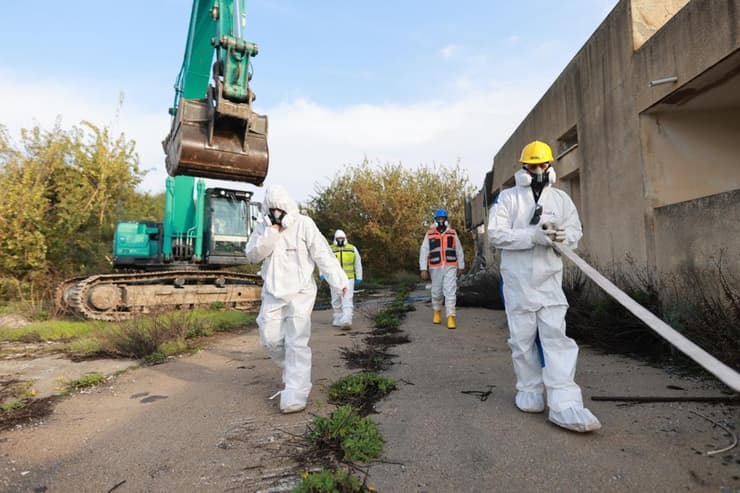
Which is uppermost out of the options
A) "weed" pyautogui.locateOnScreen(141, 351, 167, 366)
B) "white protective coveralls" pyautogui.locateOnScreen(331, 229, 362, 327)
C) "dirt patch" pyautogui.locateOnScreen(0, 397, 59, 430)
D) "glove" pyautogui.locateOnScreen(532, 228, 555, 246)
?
"glove" pyautogui.locateOnScreen(532, 228, 555, 246)

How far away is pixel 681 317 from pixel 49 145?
1706cm

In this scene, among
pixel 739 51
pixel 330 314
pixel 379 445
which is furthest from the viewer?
pixel 330 314

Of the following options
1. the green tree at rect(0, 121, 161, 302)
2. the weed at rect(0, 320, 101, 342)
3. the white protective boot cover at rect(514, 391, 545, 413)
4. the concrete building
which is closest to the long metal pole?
the white protective boot cover at rect(514, 391, 545, 413)

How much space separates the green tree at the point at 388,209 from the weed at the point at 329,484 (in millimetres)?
21468

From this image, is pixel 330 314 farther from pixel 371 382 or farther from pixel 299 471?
pixel 299 471

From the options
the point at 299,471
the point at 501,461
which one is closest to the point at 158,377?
the point at 299,471

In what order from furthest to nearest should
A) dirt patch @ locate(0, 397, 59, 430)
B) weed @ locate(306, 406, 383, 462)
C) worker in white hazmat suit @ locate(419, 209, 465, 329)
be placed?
worker in white hazmat suit @ locate(419, 209, 465, 329), dirt patch @ locate(0, 397, 59, 430), weed @ locate(306, 406, 383, 462)

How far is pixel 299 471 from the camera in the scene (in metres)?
2.64

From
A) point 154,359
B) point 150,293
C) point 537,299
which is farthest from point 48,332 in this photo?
point 537,299

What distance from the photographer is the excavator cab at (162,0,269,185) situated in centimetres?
696

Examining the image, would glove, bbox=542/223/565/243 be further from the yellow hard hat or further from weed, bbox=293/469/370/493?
weed, bbox=293/469/370/493

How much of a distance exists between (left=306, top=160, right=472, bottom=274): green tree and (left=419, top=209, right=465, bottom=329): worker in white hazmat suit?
15046 mm

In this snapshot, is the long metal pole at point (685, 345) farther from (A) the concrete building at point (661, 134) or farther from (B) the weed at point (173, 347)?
(B) the weed at point (173, 347)

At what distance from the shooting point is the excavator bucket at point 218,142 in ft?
22.8
